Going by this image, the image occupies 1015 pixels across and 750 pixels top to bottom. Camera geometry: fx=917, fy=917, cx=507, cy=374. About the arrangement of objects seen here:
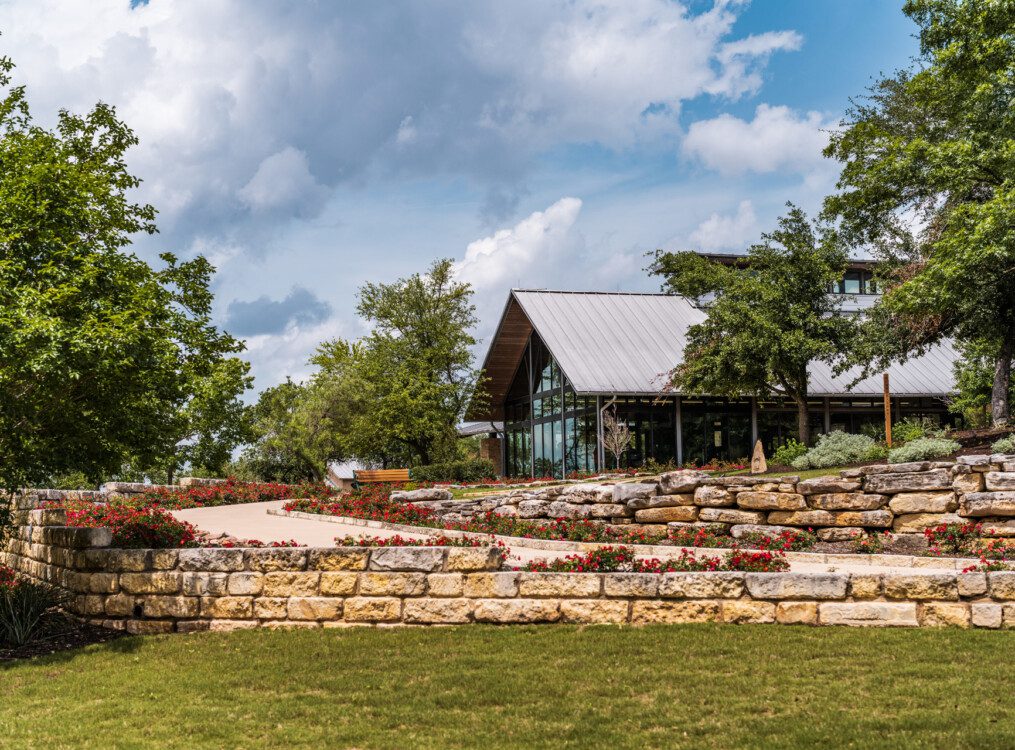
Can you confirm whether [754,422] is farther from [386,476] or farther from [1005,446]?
[1005,446]

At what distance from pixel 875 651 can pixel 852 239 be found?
862 inches

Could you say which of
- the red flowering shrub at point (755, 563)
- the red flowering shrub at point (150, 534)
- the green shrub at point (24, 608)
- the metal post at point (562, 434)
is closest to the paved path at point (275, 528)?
the red flowering shrub at point (150, 534)

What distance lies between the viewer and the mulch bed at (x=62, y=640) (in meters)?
9.57

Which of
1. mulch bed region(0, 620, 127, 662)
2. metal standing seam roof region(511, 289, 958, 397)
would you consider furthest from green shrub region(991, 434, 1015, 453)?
mulch bed region(0, 620, 127, 662)

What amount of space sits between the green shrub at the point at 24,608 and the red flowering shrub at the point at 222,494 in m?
10.6

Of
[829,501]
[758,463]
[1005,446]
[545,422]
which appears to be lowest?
[829,501]

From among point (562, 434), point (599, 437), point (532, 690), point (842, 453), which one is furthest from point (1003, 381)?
point (532, 690)

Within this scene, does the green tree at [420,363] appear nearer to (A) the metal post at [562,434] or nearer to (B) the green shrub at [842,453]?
(A) the metal post at [562,434]

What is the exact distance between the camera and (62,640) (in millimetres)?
9938

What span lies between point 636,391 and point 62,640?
23081 millimetres

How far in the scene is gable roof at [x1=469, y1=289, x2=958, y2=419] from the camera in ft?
104

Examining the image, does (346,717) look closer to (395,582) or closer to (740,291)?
(395,582)

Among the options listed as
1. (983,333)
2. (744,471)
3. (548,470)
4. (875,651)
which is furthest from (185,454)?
(875,651)

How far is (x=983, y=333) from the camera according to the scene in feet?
75.5
